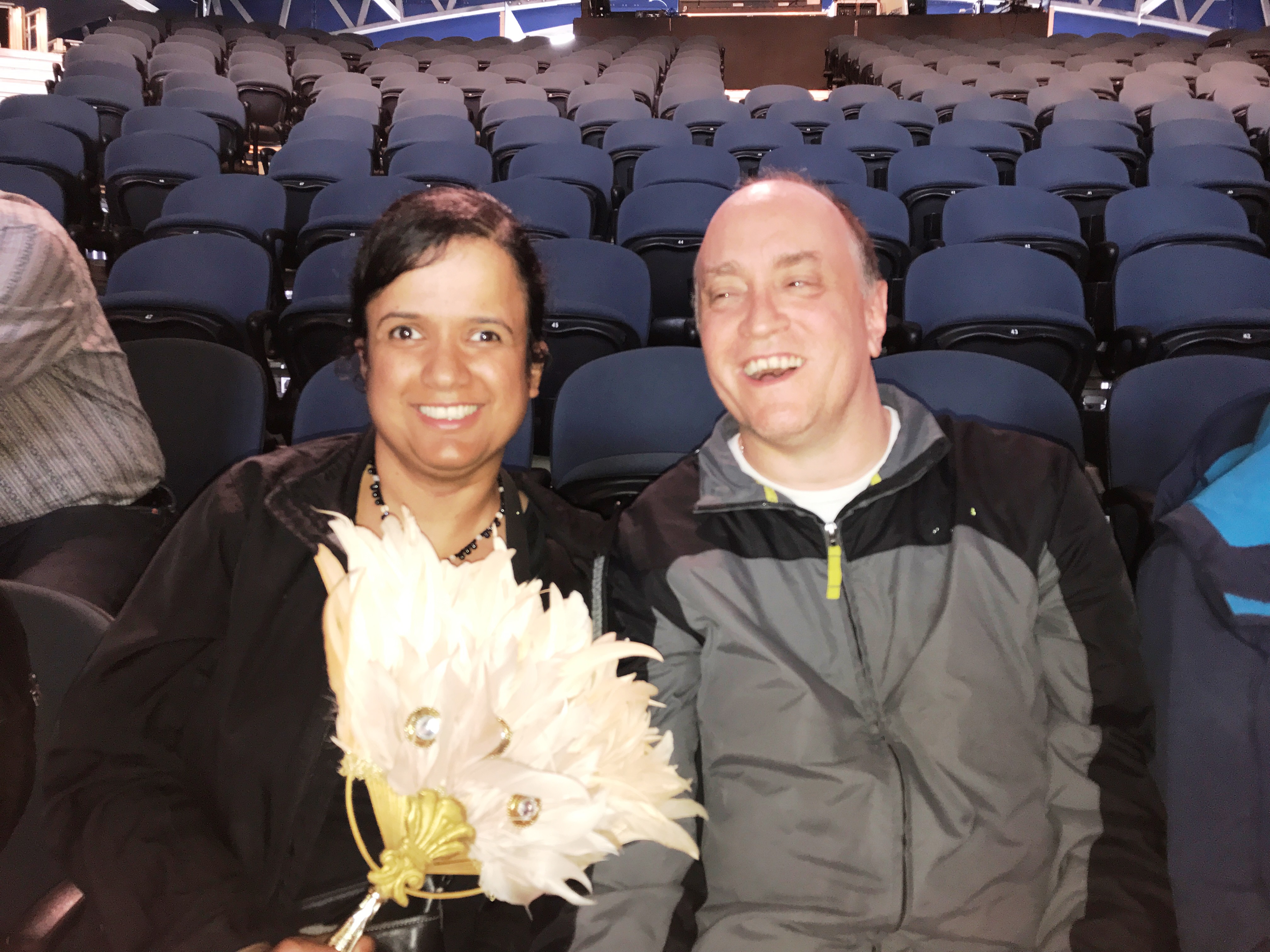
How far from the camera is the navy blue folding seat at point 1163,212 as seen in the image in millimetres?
4203

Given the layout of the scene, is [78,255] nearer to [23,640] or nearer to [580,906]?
[23,640]

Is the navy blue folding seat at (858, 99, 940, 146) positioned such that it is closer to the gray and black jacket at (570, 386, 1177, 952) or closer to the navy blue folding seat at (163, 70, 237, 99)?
the navy blue folding seat at (163, 70, 237, 99)

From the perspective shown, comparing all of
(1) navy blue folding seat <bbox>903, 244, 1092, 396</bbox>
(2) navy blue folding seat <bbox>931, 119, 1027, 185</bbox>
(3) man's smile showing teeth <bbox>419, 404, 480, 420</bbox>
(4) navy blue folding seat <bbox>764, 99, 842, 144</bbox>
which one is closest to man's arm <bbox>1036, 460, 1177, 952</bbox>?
(3) man's smile showing teeth <bbox>419, 404, 480, 420</bbox>

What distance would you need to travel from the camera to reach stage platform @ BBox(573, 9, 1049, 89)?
1157 centimetres

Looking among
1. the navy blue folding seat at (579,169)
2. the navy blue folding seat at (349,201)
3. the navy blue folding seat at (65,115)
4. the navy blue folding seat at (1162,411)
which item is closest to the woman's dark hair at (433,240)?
the navy blue folding seat at (1162,411)

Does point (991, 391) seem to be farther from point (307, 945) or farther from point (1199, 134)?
point (1199, 134)

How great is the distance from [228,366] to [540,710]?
1906 mm

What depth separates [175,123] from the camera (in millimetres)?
5738

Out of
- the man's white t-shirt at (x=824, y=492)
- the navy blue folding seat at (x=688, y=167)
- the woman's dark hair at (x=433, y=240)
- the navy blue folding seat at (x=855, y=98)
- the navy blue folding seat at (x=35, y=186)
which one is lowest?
the man's white t-shirt at (x=824, y=492)

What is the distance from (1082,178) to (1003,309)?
284 cm

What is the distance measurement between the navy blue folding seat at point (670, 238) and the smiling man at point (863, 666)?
2.07m

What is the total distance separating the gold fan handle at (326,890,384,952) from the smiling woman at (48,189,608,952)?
235 millimetres

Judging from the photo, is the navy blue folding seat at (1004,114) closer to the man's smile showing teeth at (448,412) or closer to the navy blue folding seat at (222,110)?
the navy blue folding seat at (222,110)

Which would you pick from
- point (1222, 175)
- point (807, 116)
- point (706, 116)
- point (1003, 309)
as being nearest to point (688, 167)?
point (706, 116)
